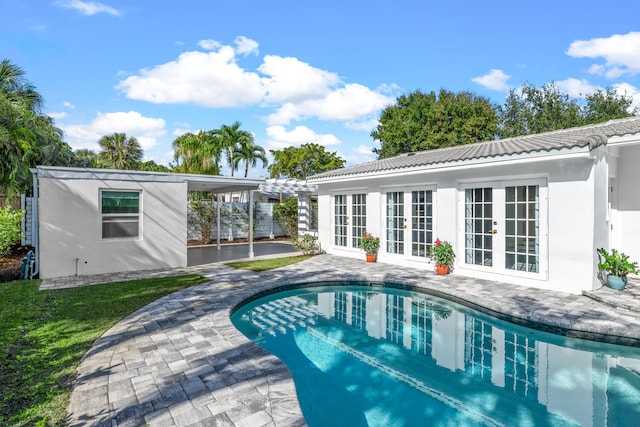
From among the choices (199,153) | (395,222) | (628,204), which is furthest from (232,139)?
A: (628,204)

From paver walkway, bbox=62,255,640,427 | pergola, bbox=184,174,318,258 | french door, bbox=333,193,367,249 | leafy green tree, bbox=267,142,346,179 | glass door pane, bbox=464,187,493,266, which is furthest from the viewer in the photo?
leafy green tree, bbox=267,142,346,179

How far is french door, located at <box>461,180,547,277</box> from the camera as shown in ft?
29.6

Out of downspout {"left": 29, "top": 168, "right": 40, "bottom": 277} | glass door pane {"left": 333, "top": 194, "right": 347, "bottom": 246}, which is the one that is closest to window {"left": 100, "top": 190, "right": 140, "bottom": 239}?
downspout {"left": 29, "top": 168, "right": 40, "bottom": 277}

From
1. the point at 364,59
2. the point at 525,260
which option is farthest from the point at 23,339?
the point at 364,59

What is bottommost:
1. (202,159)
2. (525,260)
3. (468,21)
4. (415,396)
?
(415,396)

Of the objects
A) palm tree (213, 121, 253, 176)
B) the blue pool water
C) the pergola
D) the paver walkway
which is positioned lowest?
the blue pool water

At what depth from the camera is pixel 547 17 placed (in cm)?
1600

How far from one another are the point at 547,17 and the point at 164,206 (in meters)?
18.9

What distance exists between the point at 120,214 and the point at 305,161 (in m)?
26.5

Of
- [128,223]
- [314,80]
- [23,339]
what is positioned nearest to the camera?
[23,339]

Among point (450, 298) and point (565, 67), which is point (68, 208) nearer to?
point (450, 298)

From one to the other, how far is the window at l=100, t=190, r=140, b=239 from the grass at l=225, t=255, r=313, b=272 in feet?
11.9

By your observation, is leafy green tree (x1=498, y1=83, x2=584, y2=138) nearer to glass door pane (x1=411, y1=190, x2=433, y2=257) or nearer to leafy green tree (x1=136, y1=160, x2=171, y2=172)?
glass door pane (x1=411, y1=190, x2=433, y2=257)

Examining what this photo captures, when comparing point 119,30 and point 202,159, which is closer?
point 119,30
